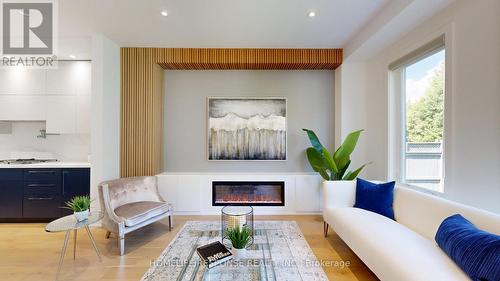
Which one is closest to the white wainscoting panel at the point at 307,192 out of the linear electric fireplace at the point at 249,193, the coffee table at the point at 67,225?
the linear electric fireplace at the point at 249,193

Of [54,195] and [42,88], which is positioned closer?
[54,195]

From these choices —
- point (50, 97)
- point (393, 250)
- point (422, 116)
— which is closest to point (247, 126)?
point (422, 116)

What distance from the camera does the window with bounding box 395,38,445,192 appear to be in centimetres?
249

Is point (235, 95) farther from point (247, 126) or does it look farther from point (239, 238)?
point (239, 238)

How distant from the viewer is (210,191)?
148 inches

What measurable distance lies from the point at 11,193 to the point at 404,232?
5097mm

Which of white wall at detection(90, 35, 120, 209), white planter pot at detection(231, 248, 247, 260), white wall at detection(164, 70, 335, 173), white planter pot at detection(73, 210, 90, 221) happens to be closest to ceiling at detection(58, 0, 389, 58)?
white wall at detection(90, 35, 120, 209)

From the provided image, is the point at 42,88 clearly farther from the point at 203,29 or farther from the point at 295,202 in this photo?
the point at 295,202

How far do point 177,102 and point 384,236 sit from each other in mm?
3571

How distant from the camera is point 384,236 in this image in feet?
6.21

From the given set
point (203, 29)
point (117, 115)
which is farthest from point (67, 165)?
point (203, 29)

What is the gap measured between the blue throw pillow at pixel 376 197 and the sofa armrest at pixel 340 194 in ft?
0.29

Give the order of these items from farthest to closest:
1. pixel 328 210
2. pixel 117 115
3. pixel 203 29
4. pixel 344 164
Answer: pixel 117 115 < pixel 344 164 < pixel 203 29 < pixel 328 210

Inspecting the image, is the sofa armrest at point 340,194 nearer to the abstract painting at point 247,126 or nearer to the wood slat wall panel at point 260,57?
the abstract painting at point 247,126
